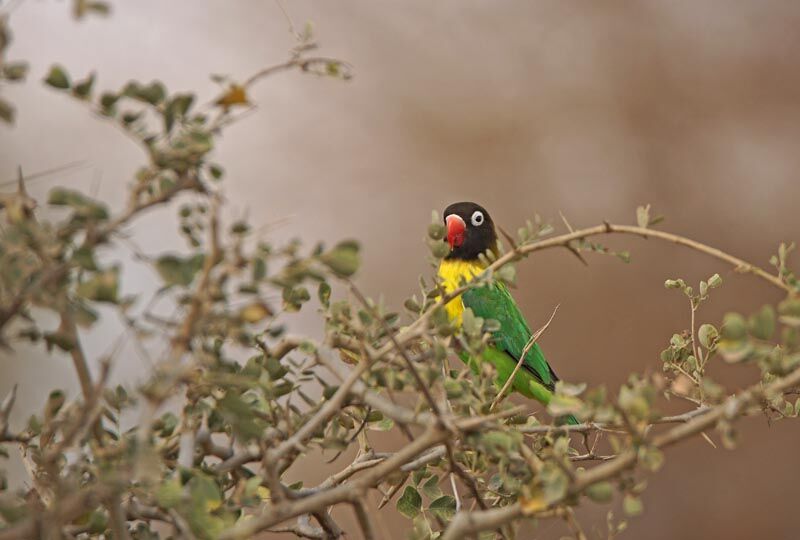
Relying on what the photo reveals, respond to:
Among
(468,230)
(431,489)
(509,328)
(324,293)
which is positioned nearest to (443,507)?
(431,489)

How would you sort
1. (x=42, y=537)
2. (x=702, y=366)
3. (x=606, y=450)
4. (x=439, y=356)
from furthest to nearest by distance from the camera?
(x=606, y=450) → (x=702, y=366) → (x=439, y=356) → (x=42, y=537)

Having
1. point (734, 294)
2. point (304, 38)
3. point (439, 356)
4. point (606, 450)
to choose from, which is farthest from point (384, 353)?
point (734, 294)

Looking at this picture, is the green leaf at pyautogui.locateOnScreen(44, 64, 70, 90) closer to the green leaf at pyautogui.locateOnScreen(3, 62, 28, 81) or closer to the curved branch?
the green leaf at pyautogui.locateOnScreen(3, 62, 28, 81)

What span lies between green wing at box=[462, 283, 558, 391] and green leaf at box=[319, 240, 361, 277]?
0.86 meters

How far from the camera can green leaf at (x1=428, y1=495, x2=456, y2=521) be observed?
1.77ft

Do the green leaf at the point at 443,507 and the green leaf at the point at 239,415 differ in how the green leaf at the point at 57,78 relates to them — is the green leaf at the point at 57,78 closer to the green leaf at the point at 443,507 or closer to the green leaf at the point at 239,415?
the green leaf at the point at 239,415

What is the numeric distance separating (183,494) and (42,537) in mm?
54

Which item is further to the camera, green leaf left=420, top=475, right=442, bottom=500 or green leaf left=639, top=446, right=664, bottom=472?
green leaf left=420, top=475, right=442, bottom=500

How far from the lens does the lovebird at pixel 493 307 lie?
4.03ft

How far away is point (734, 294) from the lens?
1.59m

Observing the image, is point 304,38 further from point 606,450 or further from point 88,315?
point 606,450

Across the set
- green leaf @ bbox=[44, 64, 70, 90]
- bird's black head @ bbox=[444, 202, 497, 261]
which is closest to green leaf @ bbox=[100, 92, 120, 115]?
green leaf @ bbox=[44, 64, 70, 90]

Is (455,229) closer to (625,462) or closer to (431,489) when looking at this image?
(431,489)

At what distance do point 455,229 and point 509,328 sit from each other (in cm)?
17
